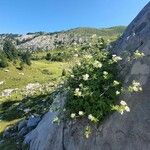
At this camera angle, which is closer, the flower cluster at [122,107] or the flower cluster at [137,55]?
the flower cluster at [122,107]

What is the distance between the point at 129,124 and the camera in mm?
13266

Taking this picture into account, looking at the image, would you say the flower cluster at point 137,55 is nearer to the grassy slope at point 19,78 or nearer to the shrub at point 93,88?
the shrub at point 93,88

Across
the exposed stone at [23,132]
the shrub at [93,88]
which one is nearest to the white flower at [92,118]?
the shrub at [93,88]

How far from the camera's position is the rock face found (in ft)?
42.5

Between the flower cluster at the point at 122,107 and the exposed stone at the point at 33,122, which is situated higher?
the flower cluster at the point at 122,107

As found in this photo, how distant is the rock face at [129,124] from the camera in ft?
42.5

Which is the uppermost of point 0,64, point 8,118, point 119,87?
point 119,87

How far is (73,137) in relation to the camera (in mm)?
15086

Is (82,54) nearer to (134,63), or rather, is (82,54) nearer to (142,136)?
(134,63)

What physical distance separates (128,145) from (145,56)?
3312 millimetres

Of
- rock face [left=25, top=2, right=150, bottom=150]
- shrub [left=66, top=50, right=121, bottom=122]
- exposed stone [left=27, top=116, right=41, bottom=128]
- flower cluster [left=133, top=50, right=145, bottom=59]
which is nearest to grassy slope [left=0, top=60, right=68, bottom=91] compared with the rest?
exposed stone [left=27, top=116, right=41, bottom=128]

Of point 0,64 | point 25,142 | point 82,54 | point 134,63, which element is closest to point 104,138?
point 134,63

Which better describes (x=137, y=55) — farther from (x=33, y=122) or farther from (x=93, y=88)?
(x=33, y=122)

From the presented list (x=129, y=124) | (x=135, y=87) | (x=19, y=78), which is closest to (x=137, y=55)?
(x=135, y=87)
